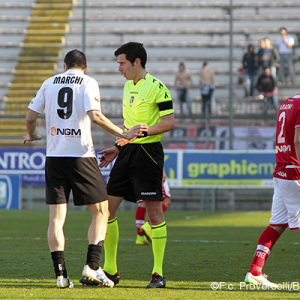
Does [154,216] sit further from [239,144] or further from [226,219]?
[239,144]

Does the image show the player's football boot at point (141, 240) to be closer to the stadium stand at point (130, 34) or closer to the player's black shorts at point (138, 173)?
the player's black shorts at point (138, 173)

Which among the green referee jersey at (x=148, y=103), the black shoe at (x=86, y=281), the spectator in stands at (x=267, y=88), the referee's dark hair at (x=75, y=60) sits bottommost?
the black shoe at (x=86, y=281)

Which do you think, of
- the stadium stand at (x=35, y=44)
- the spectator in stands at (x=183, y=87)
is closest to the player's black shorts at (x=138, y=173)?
the spectator in stands at (x=183, y=87)

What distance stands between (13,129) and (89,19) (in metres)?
8.42

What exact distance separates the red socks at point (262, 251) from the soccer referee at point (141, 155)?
0.84 metres

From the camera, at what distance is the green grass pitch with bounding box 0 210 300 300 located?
622cm

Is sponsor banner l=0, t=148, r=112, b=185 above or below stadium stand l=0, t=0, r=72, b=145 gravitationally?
below

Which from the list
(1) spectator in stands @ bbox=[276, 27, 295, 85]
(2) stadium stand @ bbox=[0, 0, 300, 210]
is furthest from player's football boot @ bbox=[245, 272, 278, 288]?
(1) spectator in stands @ bbox=[276, 27, 295, 85]

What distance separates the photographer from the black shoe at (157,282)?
6.51 metres

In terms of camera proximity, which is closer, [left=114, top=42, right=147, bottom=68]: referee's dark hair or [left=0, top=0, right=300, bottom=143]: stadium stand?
[left=114, top=42, right=147, bottom=68]: referee's dark hair

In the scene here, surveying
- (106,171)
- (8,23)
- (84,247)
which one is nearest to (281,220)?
(84,247)

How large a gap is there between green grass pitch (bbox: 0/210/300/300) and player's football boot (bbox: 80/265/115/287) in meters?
0.07

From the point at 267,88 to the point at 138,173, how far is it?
14.9 metres

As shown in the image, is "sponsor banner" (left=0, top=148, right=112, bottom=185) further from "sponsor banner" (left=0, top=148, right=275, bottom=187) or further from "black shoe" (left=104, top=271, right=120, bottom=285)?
"black shoe" (left=104, top=271, right=120, bottom=285)
